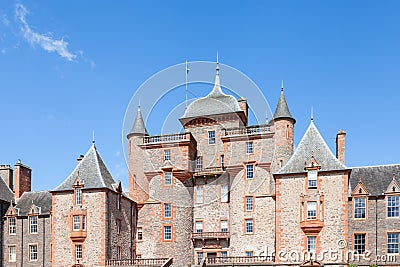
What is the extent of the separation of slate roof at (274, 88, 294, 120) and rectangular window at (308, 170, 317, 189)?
22.9ft

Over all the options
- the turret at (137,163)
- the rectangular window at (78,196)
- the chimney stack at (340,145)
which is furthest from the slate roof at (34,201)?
the chimney stack at (340,145)

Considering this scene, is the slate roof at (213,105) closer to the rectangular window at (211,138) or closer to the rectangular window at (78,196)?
the rectangular window at (211,138)

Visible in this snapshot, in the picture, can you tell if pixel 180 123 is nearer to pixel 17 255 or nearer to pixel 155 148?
pixel 155 148

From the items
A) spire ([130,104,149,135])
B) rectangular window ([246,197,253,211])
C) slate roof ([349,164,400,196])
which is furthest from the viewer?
spire ([130,104,149,135])

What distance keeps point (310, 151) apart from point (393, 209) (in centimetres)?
796

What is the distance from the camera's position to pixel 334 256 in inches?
1556

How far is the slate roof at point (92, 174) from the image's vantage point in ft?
144

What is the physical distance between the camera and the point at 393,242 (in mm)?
40000

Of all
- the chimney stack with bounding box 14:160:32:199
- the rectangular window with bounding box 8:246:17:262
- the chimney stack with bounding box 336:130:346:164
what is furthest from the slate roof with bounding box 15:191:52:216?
the chimney stack with bounding box 336:130:346:164

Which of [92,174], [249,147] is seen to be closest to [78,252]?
[92,174]

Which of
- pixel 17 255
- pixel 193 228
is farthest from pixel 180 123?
pixel 17 255

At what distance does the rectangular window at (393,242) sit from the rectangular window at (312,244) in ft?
19.1

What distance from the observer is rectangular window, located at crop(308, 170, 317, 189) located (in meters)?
41.0

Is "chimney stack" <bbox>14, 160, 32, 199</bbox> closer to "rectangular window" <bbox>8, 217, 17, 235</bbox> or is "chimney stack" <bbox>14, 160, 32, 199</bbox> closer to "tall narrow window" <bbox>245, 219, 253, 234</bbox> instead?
"rectangular window" <bbox>8, 217, 17, 235</bbox>
